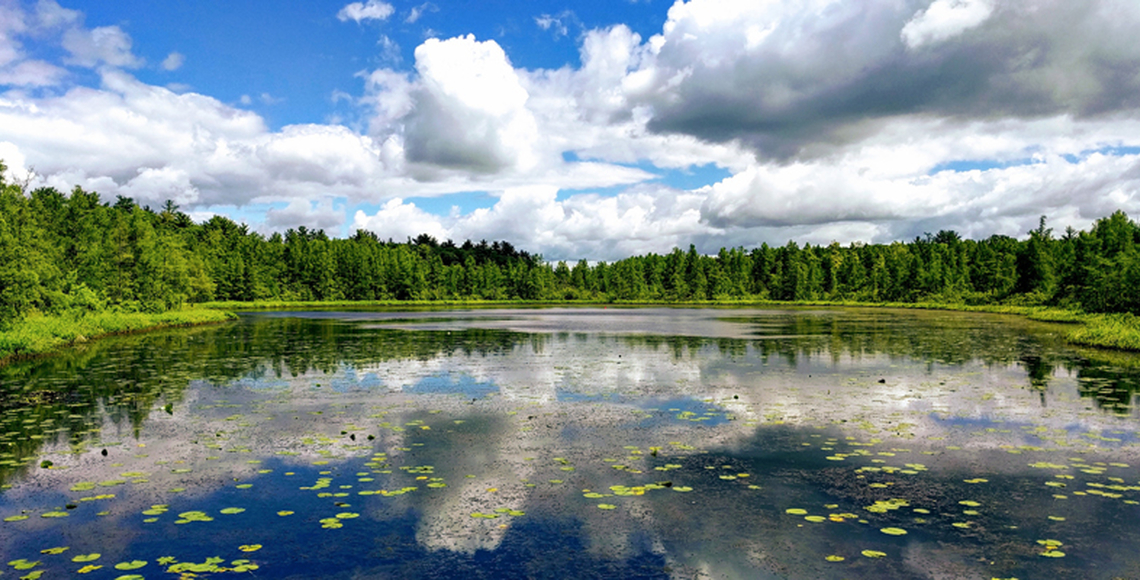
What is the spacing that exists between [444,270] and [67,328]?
115424mm

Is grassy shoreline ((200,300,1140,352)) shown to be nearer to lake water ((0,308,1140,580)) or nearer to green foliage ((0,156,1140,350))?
green foliage ((0,156,1140,350))

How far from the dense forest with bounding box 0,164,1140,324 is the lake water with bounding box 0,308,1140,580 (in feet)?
80.5

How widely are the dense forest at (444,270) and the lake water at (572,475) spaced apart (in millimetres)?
24533

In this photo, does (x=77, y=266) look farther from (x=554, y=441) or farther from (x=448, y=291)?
(x=448, y=291)

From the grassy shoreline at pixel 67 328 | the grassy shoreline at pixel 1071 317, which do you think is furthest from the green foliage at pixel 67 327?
the grassy shoreline at pixel 1071 317

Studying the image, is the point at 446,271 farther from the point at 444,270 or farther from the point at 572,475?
the point at 572,475

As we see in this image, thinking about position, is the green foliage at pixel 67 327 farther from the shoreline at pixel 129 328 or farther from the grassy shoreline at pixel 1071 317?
the grassy shoreline at pixel 1071 317

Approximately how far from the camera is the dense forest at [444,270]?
43.0m

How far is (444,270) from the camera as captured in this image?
493 feet

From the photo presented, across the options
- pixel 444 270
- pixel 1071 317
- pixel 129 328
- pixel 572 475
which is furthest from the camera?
pixel 444 270

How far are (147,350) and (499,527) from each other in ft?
101

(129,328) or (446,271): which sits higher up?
(446,271)

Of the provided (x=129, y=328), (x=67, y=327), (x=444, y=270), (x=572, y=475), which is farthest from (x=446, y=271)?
(x=572, y=475)

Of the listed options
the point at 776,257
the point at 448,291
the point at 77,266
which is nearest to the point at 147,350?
the point at 77,266
